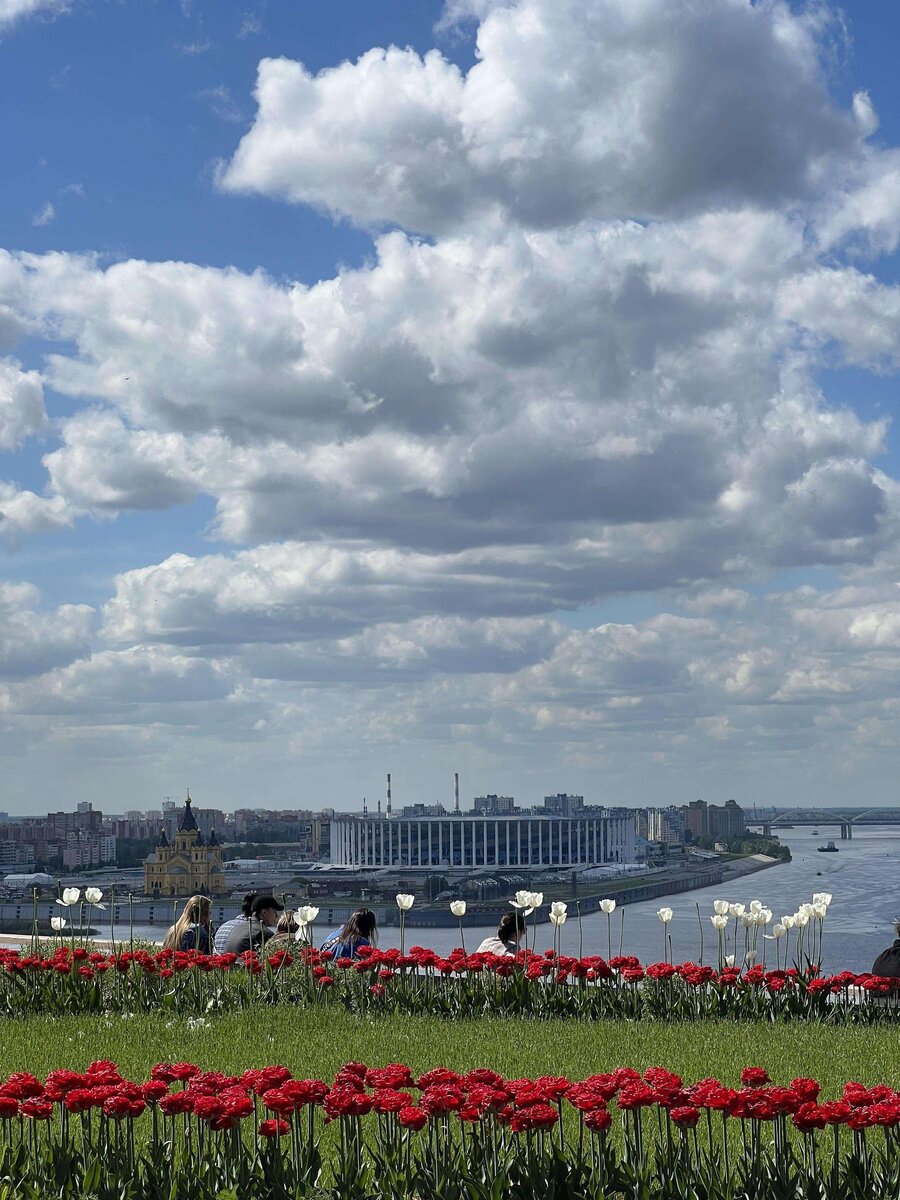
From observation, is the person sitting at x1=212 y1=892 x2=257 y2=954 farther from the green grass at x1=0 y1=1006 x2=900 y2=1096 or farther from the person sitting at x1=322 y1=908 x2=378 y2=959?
the green grass at x1=0 y1=1006 x2=900 y2=1096

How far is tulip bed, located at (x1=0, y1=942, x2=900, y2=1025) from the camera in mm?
10469

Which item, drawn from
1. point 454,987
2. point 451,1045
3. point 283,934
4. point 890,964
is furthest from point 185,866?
point 451,1045

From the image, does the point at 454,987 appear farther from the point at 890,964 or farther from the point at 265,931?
the point at 890,964

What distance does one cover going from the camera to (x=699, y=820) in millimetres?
189250

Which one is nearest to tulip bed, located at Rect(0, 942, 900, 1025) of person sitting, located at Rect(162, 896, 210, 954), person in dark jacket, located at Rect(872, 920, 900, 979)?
person in dark jacket, located at Rect(872, 920, 900, 979)

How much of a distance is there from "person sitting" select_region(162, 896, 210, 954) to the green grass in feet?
6.37

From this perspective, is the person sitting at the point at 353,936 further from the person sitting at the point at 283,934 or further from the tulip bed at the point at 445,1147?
the tulip bed at the point at 445,1147

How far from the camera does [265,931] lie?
42.5 ft

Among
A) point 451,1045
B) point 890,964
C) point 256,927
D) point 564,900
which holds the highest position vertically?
point 256,927

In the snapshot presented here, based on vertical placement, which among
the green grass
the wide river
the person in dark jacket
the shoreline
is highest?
the person in dark jacket

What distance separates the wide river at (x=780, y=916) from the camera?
39.2m

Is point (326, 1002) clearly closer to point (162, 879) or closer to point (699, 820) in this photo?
point (162, 879)

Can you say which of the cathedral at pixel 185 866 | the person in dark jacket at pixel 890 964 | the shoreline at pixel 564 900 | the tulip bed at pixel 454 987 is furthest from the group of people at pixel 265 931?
the cathedral at pixel 185 866

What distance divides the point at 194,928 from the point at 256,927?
0.69 meters
